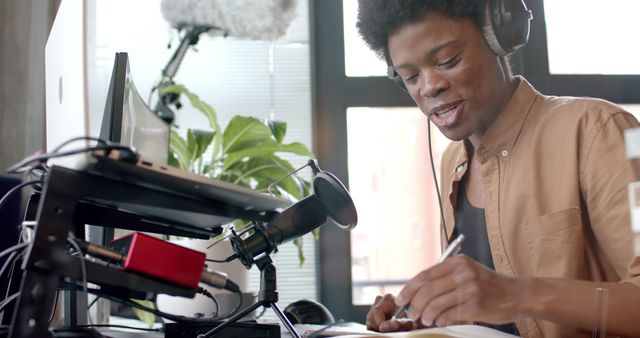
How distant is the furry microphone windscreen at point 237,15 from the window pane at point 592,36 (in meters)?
0.75

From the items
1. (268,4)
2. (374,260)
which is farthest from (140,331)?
(268,4)

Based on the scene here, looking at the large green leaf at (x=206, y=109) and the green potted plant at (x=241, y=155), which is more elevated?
the large green leaf at (x=206, y=109)

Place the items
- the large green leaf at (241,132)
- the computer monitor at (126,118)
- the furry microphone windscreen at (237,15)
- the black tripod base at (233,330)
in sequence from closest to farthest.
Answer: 1. the black tripod base at (233,330)
2. the computer monitor at (126,118)
3. the large green leaf at (241,132)
4. the furry microphone windscreen at (237,15)

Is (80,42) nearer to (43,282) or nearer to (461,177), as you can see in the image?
(43,282)

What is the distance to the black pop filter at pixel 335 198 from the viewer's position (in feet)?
2.11

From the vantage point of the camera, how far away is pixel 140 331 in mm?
903

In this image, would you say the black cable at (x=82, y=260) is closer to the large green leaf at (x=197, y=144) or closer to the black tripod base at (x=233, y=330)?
→ the black tripod base at (x=233, y=330)

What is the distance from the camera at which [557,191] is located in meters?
0.89

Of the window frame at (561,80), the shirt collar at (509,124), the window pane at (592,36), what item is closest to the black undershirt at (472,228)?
the shirt collar at (509,124)

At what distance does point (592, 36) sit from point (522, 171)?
87cm

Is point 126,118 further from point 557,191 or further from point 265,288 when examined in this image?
point 557,191

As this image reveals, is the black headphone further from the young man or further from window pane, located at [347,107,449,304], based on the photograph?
window pane, located at [347,107,449,304]

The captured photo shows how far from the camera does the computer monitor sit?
779mm

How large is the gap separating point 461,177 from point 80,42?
0.72m
